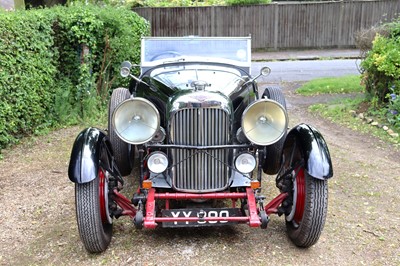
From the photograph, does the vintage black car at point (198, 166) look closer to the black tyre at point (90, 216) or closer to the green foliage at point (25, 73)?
the black tyre at point (90, 216)

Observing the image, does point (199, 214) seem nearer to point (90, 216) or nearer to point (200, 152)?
point (200, 152)

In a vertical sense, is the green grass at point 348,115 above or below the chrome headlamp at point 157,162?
below

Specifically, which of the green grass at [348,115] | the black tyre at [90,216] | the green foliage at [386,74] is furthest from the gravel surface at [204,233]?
the green foliage at [386,74]

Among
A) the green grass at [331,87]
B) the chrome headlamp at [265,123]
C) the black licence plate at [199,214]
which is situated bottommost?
the green grass at [331,87]

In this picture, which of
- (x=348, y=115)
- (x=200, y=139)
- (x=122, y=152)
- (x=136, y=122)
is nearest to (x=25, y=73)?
(x=122, y=152)

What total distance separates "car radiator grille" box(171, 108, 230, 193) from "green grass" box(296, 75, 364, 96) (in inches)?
282

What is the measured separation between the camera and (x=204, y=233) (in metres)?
3.97

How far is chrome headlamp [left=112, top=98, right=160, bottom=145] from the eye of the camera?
3.55 metres

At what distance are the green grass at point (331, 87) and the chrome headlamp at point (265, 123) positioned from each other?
7.06m

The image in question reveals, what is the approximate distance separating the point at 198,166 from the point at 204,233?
68 centimetres

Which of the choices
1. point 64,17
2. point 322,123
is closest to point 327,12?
point 322,123

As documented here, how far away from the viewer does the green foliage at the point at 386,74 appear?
7.46 meters

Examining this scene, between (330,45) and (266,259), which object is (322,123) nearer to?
(266,259)

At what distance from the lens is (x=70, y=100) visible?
25.4 ft
